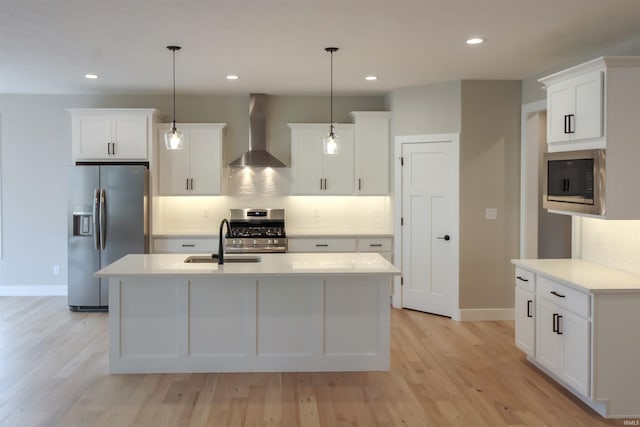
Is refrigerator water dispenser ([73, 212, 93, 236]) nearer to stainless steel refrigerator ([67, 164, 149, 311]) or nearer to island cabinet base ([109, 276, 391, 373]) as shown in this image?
stainless steel refrigerator ([67, 164, 149, 311])

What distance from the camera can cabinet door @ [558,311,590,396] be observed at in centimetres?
349

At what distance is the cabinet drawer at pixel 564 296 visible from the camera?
3.52 meters

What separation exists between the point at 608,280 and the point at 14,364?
4.51 m

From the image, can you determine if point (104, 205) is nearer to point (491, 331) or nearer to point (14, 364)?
point (14, 364)

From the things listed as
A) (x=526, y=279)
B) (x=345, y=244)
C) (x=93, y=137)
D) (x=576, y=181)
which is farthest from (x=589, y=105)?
(x=93, y=137)

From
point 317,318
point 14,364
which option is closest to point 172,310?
point 317,318

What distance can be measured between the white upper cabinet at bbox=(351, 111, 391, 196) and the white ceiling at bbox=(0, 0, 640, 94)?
725 millimetres

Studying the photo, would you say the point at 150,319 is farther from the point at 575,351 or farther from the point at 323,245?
the point at 575,351

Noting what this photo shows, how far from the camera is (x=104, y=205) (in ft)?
20.4

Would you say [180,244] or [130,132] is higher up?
[130,132]

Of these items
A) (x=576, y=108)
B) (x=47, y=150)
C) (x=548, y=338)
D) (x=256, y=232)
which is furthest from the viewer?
(x=47, y=150)

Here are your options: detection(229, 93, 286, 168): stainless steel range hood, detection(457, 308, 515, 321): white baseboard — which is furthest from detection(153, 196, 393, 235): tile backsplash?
detection(457, 308, 515, 321): white baseboard

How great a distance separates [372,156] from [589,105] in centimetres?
320

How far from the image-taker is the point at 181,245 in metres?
6.51
